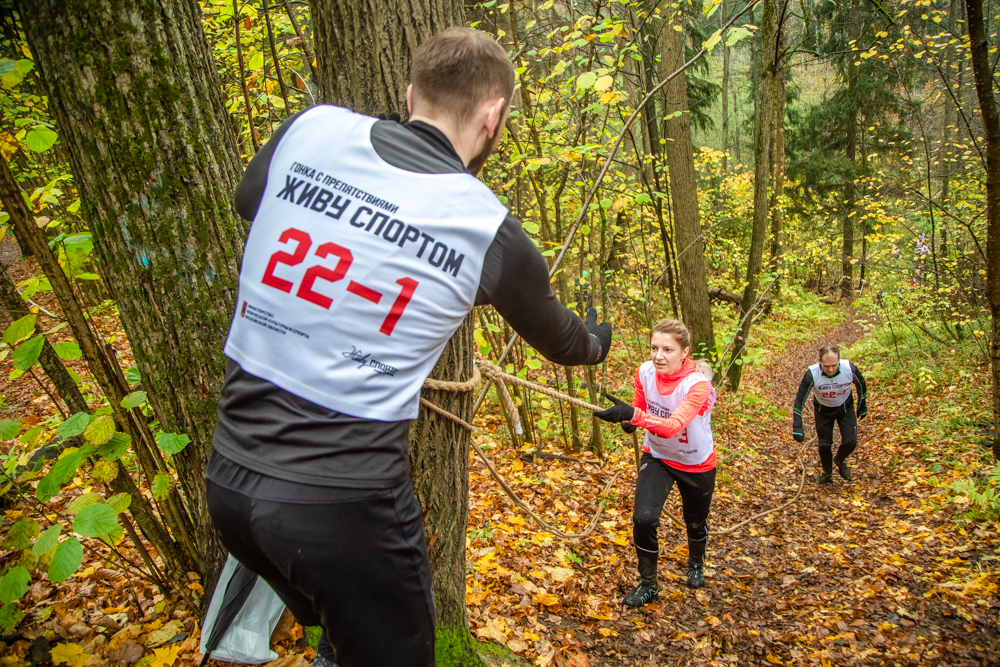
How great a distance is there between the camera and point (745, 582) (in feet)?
14.6

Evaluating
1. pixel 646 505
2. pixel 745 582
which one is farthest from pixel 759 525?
pixel 646 505

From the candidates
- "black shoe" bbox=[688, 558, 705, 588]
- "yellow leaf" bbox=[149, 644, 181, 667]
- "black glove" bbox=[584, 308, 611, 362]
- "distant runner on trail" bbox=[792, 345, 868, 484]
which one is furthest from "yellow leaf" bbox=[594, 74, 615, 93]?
"distant runner on trail" bbox=[792, 345, 868, 484]

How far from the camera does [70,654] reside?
217cm

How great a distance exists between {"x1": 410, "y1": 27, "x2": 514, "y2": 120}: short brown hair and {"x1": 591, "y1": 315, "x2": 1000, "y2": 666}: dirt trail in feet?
10.00

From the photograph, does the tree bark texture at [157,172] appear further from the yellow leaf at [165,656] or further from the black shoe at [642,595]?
the black shoe at [642,595]

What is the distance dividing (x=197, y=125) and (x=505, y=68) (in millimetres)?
1163

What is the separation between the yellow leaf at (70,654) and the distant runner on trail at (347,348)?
4.71 ft

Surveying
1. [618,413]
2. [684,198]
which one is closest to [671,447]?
[618,413]

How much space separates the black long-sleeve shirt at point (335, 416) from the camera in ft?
4.24

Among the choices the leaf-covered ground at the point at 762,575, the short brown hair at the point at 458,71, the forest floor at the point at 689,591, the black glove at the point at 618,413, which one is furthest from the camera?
the leaf-covered ground at the point at 762,575

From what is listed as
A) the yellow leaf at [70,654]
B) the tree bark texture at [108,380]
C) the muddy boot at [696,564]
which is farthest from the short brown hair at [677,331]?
the yellow leaf at [70,654]

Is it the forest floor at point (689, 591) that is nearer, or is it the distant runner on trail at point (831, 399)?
the forest floor at point (689, 591)

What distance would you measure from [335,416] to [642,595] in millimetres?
3340

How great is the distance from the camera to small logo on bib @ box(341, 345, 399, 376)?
1291 millimetres
